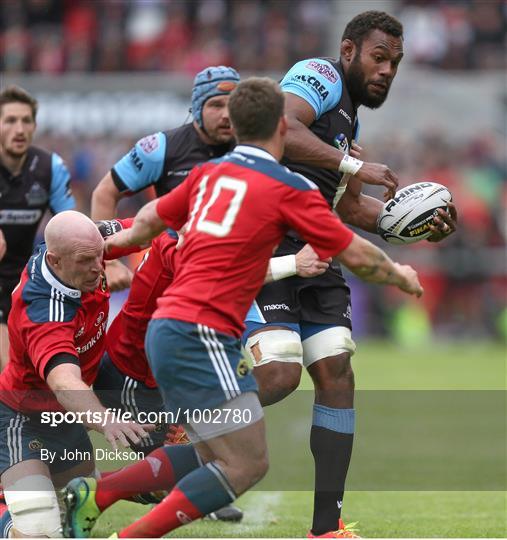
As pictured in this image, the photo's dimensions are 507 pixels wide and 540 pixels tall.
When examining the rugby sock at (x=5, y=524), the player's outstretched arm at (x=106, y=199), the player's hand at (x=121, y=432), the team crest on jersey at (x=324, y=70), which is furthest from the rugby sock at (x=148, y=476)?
the player's outstretched arm at (x=106, y=199)

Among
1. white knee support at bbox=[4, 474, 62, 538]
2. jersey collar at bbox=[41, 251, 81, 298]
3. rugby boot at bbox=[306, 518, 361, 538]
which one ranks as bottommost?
rugby boot at bbox=[306, 518, 361, 538]

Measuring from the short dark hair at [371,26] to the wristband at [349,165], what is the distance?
741 mm

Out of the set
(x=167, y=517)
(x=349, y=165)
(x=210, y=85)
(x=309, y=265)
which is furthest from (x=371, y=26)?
(x=167, y=517)

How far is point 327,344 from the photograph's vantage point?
6.30 m

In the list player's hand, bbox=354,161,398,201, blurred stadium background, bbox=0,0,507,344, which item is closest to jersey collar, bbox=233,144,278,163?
player's hand, bbox=354,161,398,201

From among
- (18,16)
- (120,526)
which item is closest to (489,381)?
(120,526)

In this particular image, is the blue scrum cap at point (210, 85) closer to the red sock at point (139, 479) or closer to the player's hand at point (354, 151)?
the player's hand at point (354, 151)

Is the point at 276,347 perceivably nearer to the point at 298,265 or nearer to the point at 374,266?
the point at 298,265

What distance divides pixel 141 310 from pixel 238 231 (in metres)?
1.44

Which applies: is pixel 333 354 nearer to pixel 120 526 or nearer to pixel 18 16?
pixel 120 526

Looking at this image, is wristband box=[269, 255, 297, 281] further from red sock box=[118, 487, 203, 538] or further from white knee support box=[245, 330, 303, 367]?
red sock box=[118, 487, 203, 538]

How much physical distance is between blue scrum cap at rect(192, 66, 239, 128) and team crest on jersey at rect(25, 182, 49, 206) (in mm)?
1857

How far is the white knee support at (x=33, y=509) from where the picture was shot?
571 cm

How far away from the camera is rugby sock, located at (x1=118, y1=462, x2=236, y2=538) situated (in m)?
4.98
